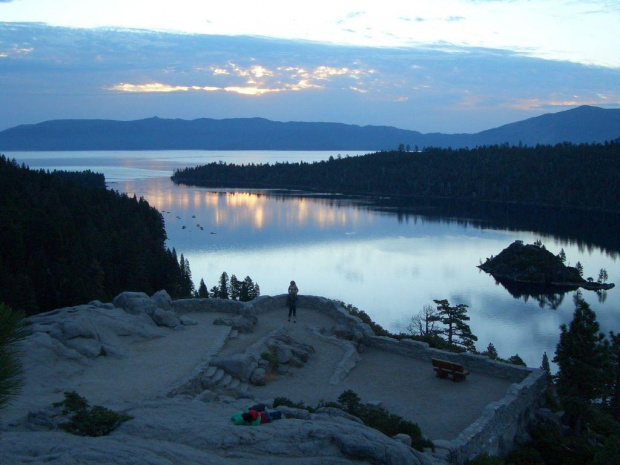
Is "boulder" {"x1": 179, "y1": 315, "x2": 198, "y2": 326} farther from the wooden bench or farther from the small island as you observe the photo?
the small island

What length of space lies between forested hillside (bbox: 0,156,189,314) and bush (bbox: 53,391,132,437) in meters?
19.9

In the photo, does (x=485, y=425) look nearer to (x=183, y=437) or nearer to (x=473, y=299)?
(x=183, y=437)

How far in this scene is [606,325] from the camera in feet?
129

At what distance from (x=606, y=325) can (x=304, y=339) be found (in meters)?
29.1

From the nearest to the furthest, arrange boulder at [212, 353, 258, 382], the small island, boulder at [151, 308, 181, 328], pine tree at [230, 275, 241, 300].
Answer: boulder at [212, 353, 258, 382]
boulder at [151, 308, 181, 328]
pine tree at [230, 275, 241, 300]
the small island

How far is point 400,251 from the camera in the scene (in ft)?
210

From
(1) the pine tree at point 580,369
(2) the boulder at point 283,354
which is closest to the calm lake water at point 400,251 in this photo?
(2) the boulder at point 283,354

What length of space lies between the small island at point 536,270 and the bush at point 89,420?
51.7 meters

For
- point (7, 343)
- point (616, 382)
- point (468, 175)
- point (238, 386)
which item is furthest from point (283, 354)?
point (468, 175)

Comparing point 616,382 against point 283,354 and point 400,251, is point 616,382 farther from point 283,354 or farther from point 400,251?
point 400,251

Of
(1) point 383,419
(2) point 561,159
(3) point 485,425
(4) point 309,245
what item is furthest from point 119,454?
(2) point 561,159

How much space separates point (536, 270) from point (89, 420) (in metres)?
54.6

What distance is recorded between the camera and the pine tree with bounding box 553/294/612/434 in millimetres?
15195

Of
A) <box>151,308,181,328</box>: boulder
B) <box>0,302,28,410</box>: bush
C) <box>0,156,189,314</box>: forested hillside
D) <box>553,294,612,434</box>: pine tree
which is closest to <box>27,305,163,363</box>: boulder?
<box>151,308,181,328</box>: boulder
